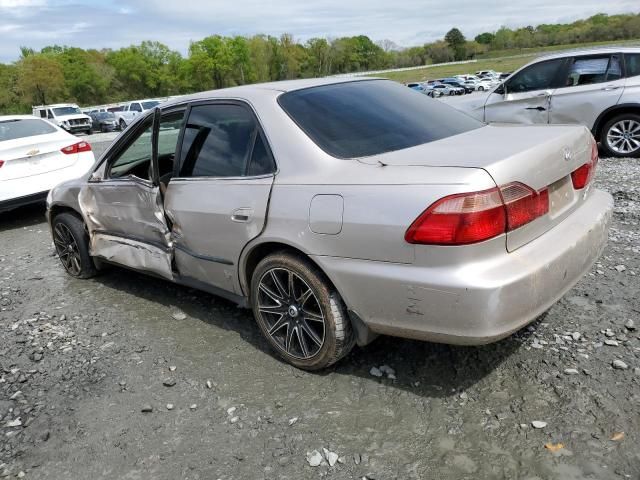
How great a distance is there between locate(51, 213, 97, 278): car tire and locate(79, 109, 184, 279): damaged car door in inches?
7.3

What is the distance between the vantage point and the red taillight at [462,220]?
239 centimetres

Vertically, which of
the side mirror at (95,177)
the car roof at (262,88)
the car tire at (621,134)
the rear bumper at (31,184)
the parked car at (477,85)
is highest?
the car roof at (262,88)

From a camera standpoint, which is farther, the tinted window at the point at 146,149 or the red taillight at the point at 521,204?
the tinted window at the point at 146,149

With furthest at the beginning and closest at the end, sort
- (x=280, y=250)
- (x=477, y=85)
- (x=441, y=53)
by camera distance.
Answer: (x=441, y=53), (x=477, y=85), (x=280, y=250)

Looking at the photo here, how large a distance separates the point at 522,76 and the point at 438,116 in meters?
6.46

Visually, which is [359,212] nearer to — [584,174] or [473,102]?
[584,174]

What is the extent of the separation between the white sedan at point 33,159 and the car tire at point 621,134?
8.08 m

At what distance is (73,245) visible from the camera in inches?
204

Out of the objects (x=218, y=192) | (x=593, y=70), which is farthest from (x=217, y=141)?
(x=593, y=70)

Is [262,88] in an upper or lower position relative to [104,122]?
upper

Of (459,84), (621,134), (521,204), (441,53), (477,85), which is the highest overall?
(441,53)

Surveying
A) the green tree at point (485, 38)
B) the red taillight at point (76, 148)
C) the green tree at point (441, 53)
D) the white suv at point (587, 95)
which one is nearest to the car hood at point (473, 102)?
the white suv at point (587, 95)

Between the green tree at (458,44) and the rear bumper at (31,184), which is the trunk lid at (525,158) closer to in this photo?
the rear bumper at (31,184)

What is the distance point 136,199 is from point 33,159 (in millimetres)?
4425
